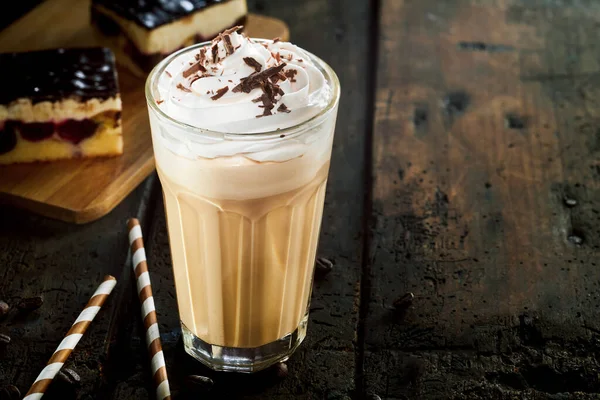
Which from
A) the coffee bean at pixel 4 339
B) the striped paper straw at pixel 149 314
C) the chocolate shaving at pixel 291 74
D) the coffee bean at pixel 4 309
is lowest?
the coffee bean at pixel 4 309

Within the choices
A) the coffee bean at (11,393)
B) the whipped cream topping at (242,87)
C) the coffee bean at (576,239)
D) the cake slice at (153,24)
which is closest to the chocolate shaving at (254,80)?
the whipped cream topping at (242,87)

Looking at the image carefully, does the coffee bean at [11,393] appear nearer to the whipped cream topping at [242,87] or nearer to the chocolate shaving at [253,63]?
the whipped cream topping at [242,87]

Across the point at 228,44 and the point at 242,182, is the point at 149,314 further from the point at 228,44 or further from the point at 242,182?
the point at 228,44

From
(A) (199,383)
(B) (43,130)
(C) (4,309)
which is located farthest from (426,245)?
(B) (43,130)

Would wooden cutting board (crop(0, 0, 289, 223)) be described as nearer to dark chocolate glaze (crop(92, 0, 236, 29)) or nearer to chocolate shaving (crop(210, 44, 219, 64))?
dark chocolate glaze (crop(92, 0, 236, 29))

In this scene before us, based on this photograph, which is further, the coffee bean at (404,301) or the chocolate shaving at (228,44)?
the coffee bean at (404,301)

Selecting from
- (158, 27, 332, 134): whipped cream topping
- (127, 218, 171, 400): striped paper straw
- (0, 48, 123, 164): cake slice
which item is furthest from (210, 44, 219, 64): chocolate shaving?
(0, 48, 123, 164): cake slice
